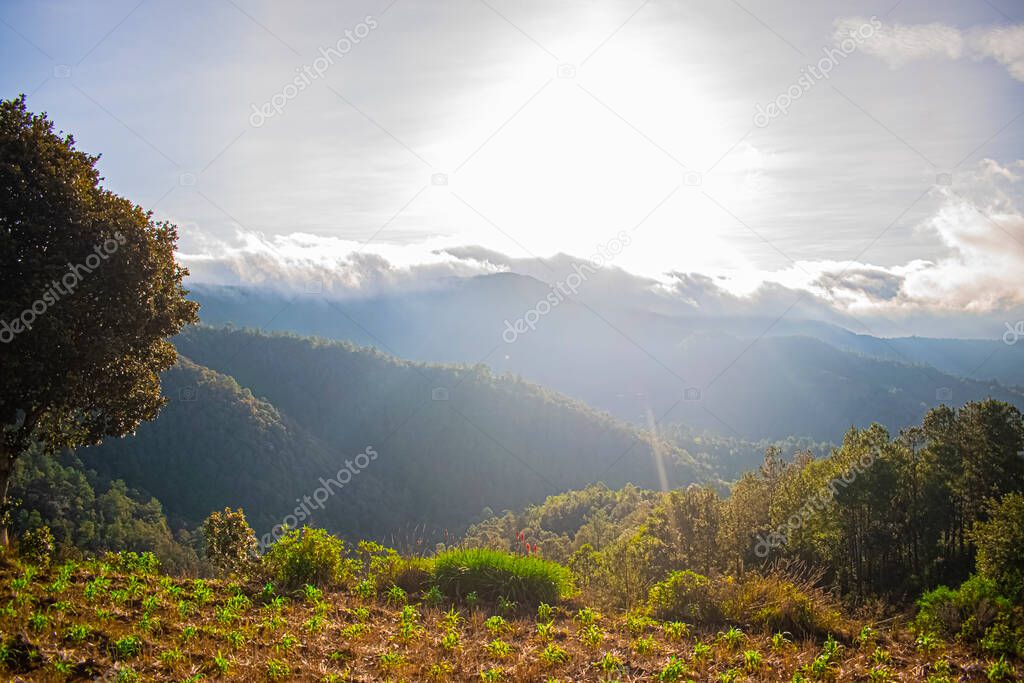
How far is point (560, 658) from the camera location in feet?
24.7

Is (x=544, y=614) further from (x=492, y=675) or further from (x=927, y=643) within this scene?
(x=927, y=643)

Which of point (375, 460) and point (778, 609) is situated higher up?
point (778, 609)

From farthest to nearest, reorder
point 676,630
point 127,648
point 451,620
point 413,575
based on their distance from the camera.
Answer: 1. point 413,575
2. point 676,630
3. point 451,620
4. point 127,648

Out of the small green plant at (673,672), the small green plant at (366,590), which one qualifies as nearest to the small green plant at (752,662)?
the small green plant at (673,672)

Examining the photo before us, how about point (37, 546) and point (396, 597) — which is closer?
point (396, 597)

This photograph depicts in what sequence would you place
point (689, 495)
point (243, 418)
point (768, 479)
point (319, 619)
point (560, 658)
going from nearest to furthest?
point (560, 658) < point (319, 619) < point (689, 495) < point (768, 479) < point (243, 418)

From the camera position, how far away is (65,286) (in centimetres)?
1002

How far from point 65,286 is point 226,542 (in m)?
7.72

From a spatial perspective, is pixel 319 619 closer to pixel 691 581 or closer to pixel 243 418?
pixel 691 581

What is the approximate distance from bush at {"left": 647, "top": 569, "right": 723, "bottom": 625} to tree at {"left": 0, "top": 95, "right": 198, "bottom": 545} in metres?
10.4

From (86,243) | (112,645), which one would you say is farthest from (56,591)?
(86,243)

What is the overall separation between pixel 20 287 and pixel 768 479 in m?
36.6

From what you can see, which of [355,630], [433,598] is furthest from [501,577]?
[355,630]

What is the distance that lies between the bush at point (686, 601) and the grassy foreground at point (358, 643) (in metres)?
0.58
